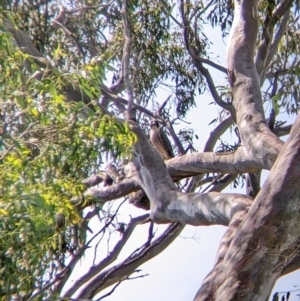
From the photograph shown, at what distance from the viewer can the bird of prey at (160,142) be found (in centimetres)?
505

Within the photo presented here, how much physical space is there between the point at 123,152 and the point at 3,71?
2.50 feet

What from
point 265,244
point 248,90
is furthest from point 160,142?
point 265,244

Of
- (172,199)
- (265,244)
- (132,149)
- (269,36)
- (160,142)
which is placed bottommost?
(265,244)

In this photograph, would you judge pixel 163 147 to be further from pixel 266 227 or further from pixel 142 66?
pixel 266 227

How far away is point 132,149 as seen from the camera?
13.0 ft

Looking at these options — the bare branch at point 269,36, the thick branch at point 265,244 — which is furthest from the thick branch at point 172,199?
the bare branch at point 269,36

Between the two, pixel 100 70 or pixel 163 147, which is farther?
pixel 163 147

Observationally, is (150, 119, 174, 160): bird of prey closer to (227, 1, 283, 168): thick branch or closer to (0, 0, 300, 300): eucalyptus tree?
(0, 0, 300, 300): eucalyptus tree

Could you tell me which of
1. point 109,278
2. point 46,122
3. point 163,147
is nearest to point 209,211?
point 46,122

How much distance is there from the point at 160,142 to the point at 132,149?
1252mm

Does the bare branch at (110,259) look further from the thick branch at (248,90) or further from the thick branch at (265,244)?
the thick branch at (265,244)

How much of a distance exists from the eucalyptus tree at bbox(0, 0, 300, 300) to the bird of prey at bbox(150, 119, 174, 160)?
3.8 inches

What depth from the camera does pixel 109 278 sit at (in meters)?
5.27

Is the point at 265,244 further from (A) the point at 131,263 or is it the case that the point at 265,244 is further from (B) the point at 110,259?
(B) the point at 110,259
